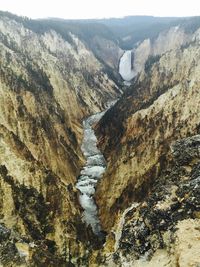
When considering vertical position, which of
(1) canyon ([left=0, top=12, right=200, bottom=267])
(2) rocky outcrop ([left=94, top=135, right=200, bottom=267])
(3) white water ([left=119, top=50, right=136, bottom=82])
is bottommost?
(2) rocky outcrop ([left=94, top=135, right=200, bottom=267])

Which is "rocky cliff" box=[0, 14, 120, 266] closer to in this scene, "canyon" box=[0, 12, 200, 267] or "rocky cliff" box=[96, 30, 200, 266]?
"canyon" box=[0, 12, 200, 267]

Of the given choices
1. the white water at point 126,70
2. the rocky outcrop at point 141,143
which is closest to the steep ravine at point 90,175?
the rocky outcrop at point 141,143

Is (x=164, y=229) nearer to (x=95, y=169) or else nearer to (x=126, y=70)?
(x=95, y=169)

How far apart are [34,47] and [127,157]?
75.7m

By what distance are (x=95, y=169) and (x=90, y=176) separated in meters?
2.73

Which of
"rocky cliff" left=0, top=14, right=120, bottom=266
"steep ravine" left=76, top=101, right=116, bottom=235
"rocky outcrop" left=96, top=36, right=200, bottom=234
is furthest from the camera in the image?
"steep ravine" left=76, top=101, right=116, bottom=235

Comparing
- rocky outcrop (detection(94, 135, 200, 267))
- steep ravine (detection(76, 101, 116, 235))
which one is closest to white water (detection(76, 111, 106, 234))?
steep ravine (detection(76, 101, 116, 235))

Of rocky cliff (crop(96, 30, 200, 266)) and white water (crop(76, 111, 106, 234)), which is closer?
rocky cliff (crop(96, 30, 200, 266))

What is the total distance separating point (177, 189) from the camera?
2045cm

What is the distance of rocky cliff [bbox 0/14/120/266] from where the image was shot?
106ft

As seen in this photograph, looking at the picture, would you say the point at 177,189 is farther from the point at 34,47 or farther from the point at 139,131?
the point at 34,47

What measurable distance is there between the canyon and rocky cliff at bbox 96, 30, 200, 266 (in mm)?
55

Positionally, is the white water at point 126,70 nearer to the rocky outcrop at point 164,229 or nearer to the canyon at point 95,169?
the canyon at point 95,169

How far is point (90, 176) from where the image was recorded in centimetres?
5944
